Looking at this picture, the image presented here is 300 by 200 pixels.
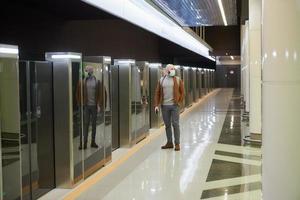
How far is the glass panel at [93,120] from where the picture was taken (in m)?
6.66

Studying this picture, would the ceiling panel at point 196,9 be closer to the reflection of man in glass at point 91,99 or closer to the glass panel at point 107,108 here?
the glass panel at point 107,108

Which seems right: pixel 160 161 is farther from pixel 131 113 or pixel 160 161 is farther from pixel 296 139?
pixel 296 139

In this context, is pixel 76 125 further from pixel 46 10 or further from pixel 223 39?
pixel 223 39

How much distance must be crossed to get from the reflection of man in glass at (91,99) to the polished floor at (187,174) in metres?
0.70

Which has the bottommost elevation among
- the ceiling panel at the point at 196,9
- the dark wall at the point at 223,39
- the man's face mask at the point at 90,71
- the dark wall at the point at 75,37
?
the man's face mask at the point at 90,71

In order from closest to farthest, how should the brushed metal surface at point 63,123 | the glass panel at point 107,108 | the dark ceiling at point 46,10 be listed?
the brushed metal surface at point 63,123
the glass panel at point 107,108
the dark ceiling at point 46,10

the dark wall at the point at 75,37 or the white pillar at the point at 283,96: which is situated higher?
the dark wall at the point at 75,37

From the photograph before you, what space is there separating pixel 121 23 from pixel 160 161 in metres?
8.97

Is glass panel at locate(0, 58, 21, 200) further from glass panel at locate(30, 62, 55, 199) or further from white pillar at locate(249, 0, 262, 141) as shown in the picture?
white pillar at locate(249, 0, 262, 141)

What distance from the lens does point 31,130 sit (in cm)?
545

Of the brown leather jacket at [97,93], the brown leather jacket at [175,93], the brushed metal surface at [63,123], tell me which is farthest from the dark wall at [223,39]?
the brushed metal surface at [63,123]

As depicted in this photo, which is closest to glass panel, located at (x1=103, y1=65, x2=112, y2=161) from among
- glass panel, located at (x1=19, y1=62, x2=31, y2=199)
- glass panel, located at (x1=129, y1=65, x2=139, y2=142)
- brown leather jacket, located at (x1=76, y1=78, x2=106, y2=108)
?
brown leather jacket, located at (x1=76, y1=78, x2=106, y2=108)

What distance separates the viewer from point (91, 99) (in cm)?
688

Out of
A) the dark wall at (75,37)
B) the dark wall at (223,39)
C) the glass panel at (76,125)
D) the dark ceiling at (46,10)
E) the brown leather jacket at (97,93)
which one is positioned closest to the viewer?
the glass panel at (76,125)
